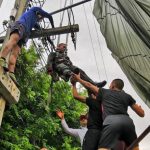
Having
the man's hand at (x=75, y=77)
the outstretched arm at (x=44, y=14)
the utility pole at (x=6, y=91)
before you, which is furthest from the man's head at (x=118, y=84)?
the outstretched arm at (x=44, y=14)

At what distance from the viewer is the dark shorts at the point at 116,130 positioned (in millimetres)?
4512

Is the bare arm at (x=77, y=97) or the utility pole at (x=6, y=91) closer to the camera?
the utility pole at (x=6, y=91)

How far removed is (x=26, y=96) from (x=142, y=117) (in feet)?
36.4

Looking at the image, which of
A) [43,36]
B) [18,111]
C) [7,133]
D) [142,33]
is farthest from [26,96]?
[142,33]

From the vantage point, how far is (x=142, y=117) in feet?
16.0

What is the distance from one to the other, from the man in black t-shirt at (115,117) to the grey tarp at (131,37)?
80cm

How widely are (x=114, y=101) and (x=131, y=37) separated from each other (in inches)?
45.2

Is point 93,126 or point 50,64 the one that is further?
point 50,64

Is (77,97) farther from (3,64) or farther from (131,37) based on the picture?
(131,37)

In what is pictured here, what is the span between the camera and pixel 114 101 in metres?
4.76

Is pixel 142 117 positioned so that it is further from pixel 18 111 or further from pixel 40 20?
pixel 18 111

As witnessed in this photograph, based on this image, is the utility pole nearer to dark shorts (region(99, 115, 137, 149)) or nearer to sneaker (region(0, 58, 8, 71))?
sneaker (region(0, 58, 8, 71))

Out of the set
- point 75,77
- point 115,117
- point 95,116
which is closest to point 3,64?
point 75,77

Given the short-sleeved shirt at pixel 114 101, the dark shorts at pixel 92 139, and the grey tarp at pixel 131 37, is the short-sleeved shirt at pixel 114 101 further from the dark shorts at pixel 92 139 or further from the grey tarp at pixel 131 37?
the grey tarp at pixel 131 37
